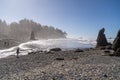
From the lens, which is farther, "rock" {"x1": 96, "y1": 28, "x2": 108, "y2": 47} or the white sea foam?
"rock" {"x1": 96, "y1": 28, "x2": 108, "y2": 47}

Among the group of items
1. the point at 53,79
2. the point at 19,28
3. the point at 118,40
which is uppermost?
the point at 19,28

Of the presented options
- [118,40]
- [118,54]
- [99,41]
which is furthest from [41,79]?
[99,41]

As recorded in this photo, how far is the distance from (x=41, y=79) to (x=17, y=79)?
219cm

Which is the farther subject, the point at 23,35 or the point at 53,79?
the point at 23,35

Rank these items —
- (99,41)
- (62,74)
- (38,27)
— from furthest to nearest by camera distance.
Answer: (38,27) → (99,41) → (62,74)

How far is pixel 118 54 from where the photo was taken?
35.1 m

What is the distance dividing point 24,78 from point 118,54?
2228 centimetres

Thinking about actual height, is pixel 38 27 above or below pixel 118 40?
above

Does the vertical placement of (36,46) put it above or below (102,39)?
below

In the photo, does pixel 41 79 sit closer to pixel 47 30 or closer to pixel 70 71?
pixel 70 71

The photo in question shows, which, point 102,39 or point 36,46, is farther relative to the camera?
point 36,46

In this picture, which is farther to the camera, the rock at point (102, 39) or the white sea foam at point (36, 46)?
the rock at point (102, 39)

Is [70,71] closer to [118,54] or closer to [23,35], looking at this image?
[118,54]

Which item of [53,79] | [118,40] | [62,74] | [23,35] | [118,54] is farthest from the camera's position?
[23,35]
